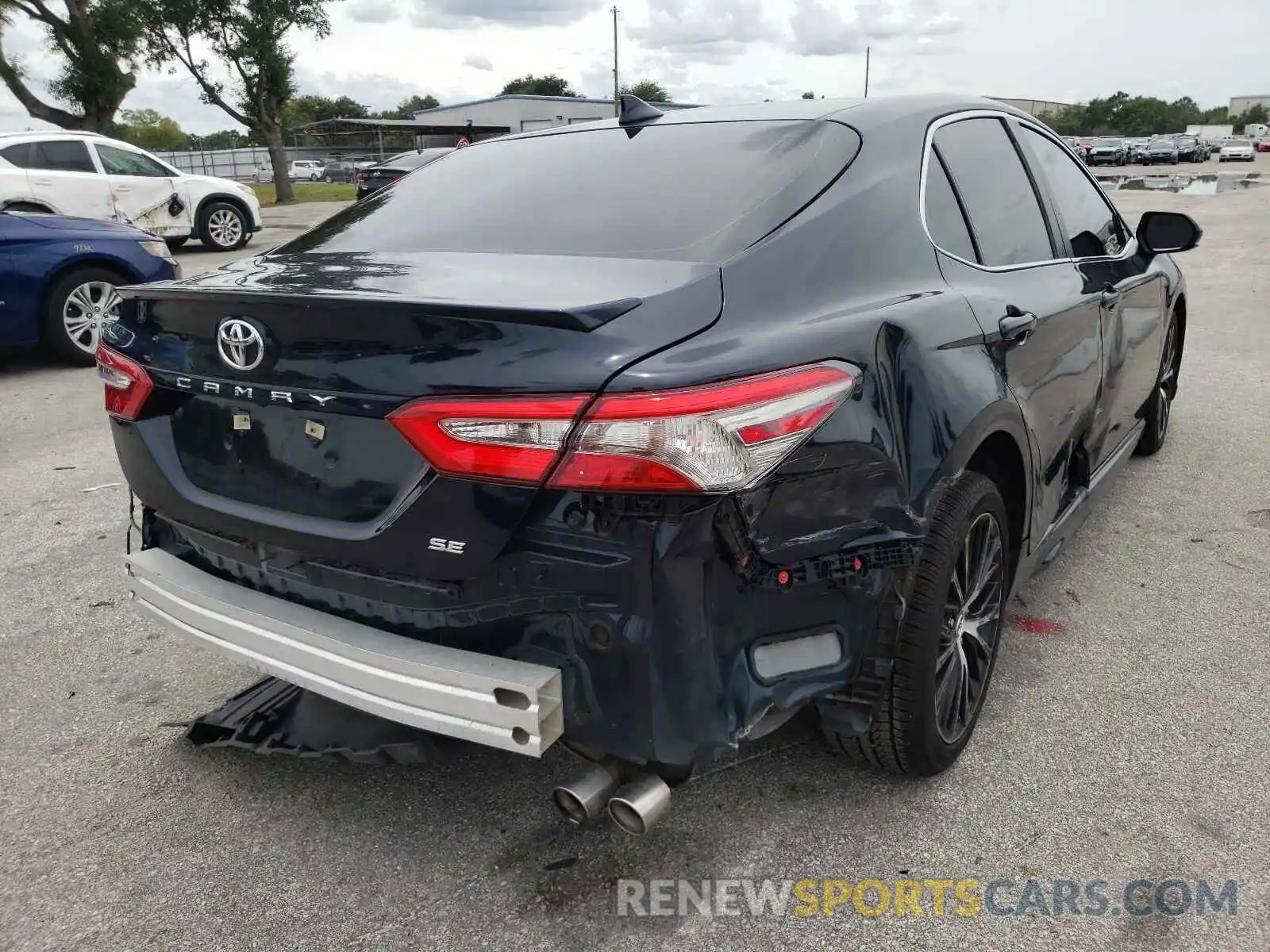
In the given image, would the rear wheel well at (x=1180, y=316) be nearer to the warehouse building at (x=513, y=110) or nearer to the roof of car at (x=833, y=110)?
the roof of car at (x=833, y=110)

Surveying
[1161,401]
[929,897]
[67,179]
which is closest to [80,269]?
[67,179]

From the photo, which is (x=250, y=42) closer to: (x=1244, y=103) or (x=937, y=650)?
(x=937, y=650)

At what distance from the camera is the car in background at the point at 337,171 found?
47.2 metres

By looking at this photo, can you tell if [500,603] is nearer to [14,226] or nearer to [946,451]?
[946,451]

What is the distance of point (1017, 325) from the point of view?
2586 millimetres

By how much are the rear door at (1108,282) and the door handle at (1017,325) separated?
66cm

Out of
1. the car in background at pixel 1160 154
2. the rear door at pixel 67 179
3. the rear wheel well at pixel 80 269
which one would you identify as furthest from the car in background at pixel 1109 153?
the rear wheel well at pixel 80 269

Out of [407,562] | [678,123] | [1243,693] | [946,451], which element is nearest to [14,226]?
[678,123]

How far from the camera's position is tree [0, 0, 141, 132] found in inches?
1025

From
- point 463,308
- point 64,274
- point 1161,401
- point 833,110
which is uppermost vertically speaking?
point 833,110

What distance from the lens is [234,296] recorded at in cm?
210

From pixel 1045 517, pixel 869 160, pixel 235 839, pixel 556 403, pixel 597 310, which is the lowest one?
pixel 235 839

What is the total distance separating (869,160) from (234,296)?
1.53 metres

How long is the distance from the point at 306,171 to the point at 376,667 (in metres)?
65.4
